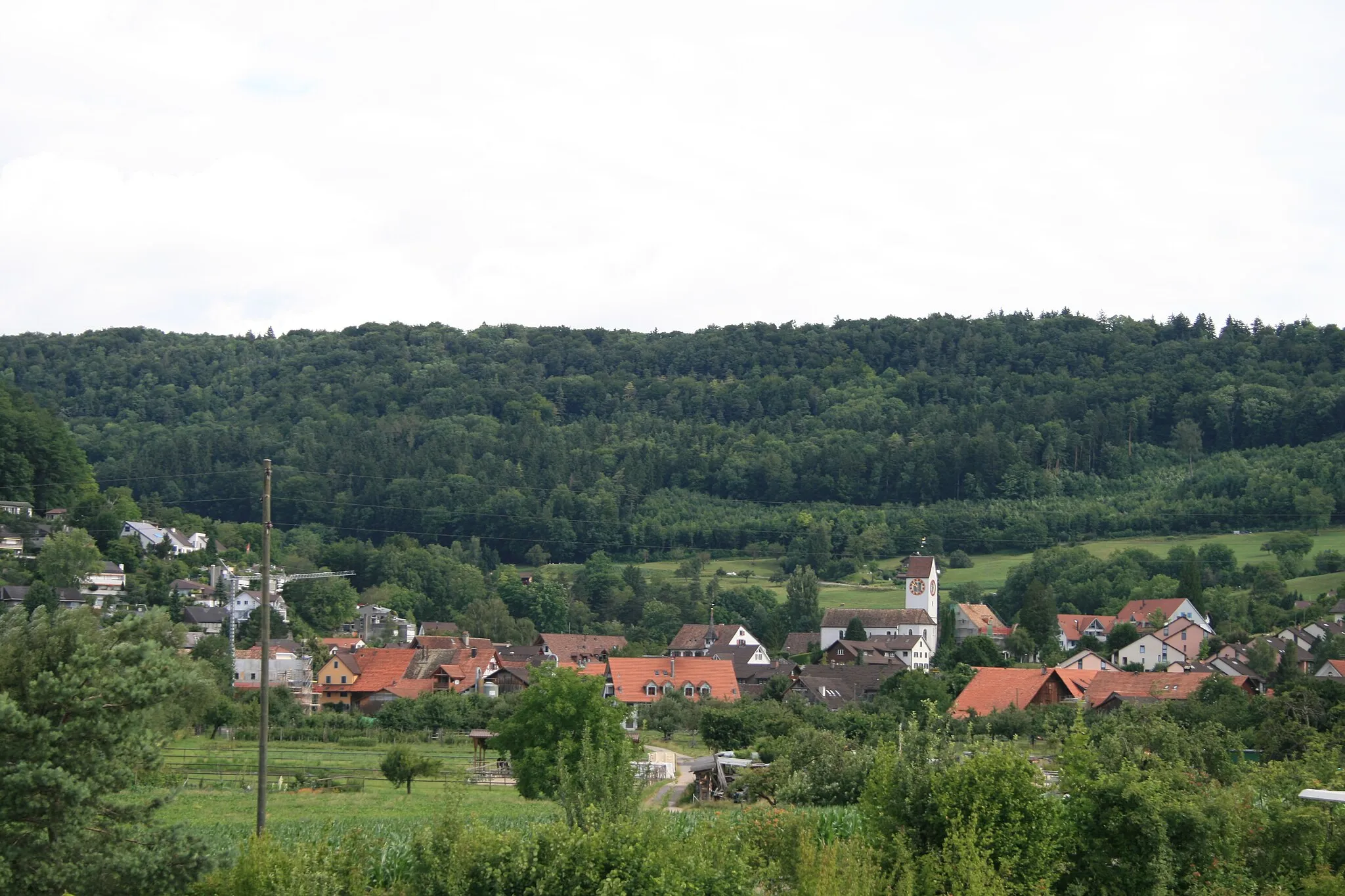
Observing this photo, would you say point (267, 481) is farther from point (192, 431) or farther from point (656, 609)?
point (192, 431)

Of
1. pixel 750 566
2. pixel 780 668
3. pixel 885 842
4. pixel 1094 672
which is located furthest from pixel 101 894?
pixel 750 566

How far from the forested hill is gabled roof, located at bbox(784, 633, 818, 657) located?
37528mm

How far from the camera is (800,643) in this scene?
3750 inches

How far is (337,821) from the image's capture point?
3119 cm

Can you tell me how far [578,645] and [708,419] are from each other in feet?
284

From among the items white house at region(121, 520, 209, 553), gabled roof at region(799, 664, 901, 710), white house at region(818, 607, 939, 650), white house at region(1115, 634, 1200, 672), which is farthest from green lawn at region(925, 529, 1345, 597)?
white house at region(121, 520, 209, 553)

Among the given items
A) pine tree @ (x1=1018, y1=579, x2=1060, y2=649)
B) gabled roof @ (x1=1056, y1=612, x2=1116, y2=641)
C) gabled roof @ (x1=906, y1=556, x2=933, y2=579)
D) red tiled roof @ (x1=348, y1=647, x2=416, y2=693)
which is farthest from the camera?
gabled roof @ (x1=906, y1=556, x2=933, y2=579)

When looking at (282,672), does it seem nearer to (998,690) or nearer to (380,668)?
(380,668)

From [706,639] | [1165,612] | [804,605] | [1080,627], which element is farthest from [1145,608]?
[706,639]

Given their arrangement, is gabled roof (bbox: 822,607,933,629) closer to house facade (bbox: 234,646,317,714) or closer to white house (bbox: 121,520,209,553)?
house facade (bbox: 234,646,317,714)

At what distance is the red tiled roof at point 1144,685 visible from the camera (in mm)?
58188

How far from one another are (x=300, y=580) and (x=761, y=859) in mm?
81042

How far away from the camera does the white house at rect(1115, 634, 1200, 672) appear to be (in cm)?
7812

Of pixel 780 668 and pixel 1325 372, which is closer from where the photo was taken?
pixel 780 668
